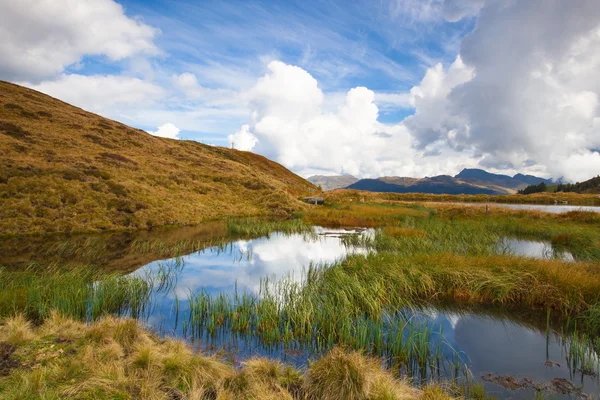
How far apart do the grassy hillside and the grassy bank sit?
907 inches

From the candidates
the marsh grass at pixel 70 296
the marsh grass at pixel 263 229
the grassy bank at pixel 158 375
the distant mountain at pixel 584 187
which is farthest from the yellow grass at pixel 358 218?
the distant mountain at pixel 584 187

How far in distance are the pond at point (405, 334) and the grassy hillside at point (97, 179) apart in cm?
1043

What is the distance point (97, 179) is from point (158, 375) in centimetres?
3662

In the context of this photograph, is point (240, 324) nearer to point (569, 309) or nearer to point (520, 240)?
point (569, 309)

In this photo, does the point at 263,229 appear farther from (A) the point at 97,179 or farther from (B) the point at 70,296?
(A) the point at 97,179

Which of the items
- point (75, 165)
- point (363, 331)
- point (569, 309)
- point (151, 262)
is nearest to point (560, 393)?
point (363, 331)

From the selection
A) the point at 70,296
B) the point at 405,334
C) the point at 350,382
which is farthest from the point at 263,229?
the point at 350,382

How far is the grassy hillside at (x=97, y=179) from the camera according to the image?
1092 inches

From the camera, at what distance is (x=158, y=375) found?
6.14 m

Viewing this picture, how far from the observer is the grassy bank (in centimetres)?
543

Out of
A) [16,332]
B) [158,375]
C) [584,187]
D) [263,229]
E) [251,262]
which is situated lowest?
[251,262]

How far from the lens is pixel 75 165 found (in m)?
37.2

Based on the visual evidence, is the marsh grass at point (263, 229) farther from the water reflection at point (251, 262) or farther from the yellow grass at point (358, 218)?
the yellow grass at point (358, 218)

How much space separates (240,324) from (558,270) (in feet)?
39.6
